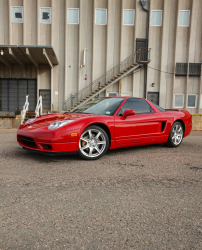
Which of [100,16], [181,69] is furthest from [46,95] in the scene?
[181,69]

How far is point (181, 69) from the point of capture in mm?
17438

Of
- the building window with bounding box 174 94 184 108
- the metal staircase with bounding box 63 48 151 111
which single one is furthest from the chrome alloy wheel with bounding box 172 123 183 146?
the building window with bounding box 174 94 184 108

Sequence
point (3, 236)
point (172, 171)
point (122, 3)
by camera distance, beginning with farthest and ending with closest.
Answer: point (122, 3)
point (172, 171)
point (3, 236)

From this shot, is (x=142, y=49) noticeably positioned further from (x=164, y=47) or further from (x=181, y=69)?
(x=181, y=69)

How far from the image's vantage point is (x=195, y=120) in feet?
38.0

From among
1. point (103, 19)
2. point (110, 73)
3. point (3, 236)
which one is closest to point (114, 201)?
point (3, 236)

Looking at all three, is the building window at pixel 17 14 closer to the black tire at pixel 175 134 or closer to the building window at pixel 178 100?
the building window at pixel 178 100

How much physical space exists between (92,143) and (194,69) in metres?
16.3

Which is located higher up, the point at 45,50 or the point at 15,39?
the point at 15,39

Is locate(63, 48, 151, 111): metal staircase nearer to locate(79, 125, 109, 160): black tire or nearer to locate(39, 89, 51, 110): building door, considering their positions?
locate(39, 89, 51, 110): building door

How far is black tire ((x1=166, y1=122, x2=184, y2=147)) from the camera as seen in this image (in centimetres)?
548

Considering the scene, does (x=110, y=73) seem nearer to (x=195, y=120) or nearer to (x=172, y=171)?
(x=195, y=120)

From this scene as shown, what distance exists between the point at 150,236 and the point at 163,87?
17276 millimetres

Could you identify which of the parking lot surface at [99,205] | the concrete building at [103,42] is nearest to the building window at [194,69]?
the concrete building at [103,42]
